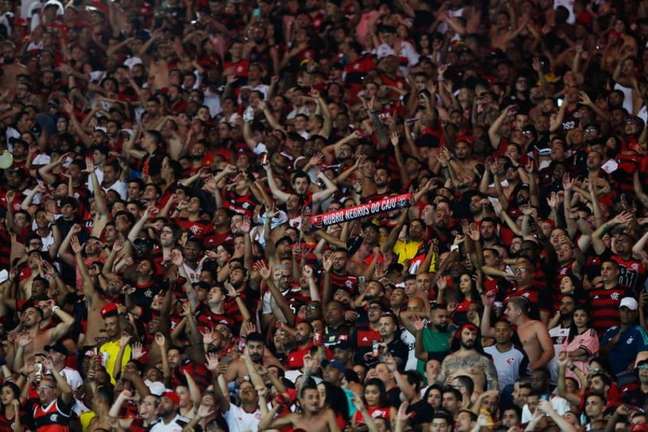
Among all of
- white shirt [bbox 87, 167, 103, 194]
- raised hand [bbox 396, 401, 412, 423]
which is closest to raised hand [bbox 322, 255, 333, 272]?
raised hand [bbox 396, 401, 412, 423]

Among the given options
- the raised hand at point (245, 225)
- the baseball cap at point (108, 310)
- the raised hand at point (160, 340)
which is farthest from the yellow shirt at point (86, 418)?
the raised hand at point (245, 225)

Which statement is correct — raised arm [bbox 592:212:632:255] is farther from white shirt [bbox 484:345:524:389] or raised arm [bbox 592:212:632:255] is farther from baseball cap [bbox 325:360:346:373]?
baseball cap [bbox 325:360:346:373]

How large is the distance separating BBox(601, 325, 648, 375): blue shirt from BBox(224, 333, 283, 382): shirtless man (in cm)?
286

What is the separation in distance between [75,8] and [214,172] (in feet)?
16.0

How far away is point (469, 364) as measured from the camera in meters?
15.5

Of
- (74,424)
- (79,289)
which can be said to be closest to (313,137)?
(79,289)

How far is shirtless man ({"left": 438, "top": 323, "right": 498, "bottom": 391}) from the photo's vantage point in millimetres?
15359

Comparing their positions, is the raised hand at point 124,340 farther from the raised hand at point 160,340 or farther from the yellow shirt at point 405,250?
the yellow shirt at point 405,250

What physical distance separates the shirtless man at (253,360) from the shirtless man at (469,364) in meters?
1.60

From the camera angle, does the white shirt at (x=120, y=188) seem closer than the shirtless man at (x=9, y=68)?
Yes

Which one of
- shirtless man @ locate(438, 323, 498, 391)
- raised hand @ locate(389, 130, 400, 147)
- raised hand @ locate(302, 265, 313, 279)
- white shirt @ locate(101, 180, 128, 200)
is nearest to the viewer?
shirtless man @ locate(438, 323, 498, 391)

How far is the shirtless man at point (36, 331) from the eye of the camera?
17.4 meters

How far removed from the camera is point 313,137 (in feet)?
63.5

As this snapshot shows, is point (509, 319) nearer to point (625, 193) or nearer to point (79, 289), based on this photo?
point (625, 193)
